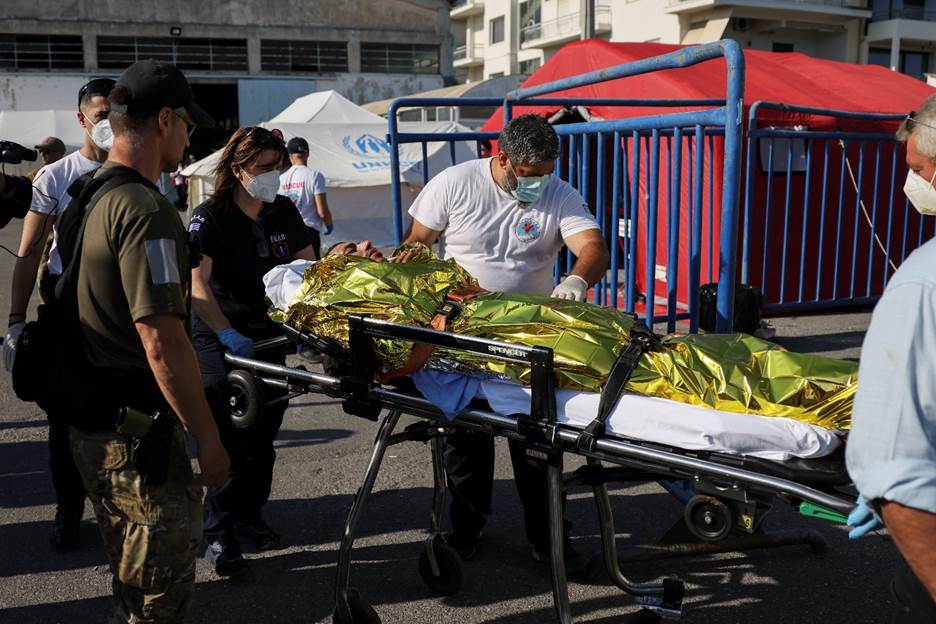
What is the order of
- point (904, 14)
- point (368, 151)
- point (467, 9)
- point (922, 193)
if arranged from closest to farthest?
point (922, 193), point (368, 151), point (904, 14), point (467, 9)

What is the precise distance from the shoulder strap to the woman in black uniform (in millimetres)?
1065

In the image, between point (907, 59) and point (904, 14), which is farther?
point (907, 59)

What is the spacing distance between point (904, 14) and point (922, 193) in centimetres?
3995

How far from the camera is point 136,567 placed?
232 centimetres

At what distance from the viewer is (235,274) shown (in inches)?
142

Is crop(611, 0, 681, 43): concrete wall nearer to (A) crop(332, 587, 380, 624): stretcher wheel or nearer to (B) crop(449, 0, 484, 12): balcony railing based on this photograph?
(B) crop(449, 0, 484, 12): balcony railing

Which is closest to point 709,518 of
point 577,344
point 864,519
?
point 577,344

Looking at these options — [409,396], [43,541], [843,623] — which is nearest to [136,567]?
[409,396]

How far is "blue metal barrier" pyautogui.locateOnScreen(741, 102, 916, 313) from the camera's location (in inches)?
313

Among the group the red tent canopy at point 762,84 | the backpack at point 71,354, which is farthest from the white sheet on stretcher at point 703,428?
the red tent canopy at point 762,84

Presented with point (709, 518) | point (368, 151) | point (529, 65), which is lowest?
point (709, 518)

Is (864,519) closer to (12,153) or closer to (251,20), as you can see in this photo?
(12,153)

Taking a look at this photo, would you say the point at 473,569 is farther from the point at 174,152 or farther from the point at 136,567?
the point at 174,152

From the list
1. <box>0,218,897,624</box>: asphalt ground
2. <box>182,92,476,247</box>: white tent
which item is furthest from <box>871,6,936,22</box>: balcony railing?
<box>0,218,897,624</box>: asphalt ground
